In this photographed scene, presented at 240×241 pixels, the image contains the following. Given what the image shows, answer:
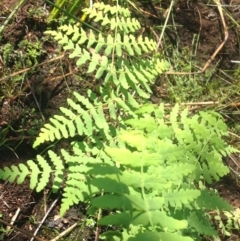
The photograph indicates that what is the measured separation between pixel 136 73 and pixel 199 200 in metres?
0.74

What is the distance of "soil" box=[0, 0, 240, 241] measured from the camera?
2611 millimetres

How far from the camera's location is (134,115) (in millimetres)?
2205

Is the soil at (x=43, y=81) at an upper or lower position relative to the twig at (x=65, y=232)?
upper

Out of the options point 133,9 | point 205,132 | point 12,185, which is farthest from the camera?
point 133,9

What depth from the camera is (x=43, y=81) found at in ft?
9.36

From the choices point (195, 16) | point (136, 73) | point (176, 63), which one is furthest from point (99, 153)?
point (195, 16)

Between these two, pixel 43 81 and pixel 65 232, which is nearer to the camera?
pixel 65 232

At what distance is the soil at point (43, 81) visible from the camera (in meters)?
2.61

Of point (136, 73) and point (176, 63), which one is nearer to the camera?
point (136, 73)

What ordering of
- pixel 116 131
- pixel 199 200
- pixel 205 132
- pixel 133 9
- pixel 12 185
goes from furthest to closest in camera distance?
pixel 133 9 → pixel 12 185 → pixel 116 131 → pixel 205 132 → pixel 199 200

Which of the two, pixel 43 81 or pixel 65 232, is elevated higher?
pixel 43 81

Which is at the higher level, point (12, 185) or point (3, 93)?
point (3, 93)

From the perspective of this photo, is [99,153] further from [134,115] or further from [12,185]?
[12,185]

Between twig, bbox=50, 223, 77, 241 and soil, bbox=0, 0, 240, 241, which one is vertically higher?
soil, bbox=0, 0, 240, 241
